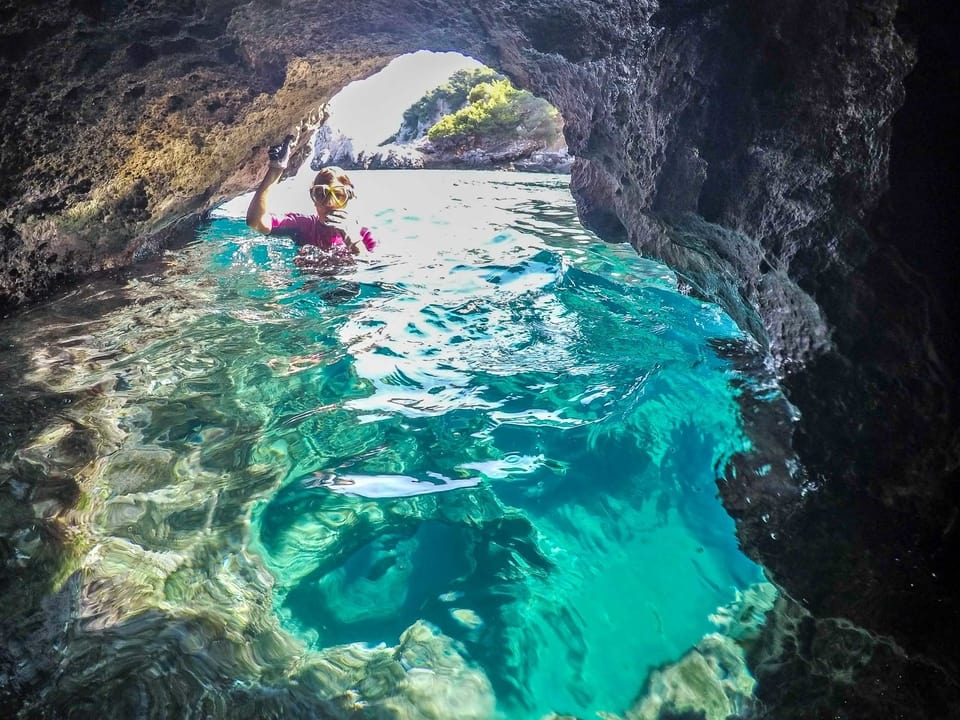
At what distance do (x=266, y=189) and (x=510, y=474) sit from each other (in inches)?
168

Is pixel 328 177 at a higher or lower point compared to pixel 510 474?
higher

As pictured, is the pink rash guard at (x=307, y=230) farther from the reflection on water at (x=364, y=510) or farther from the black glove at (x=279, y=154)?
the reflection on water at (x=364, y=510)

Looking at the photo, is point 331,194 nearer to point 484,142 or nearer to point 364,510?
point 364,510

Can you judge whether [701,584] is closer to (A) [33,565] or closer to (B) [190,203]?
(A) [33,565]

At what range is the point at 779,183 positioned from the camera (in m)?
1.96

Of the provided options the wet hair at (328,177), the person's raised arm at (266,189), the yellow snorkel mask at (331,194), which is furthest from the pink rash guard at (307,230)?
the wet hair at (328,177)

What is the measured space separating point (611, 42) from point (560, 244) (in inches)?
152

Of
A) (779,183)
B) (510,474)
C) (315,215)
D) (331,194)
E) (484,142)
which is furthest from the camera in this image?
(484,142)

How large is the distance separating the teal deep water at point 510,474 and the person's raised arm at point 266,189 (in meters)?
1.08

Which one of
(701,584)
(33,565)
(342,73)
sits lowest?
(701,584)

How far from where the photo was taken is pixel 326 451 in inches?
107

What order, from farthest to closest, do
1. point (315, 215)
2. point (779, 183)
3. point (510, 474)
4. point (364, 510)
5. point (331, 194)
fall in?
point (315, 215) < point (331, 194) < point (510, 474) < point (364, 510) < point (779, 183)

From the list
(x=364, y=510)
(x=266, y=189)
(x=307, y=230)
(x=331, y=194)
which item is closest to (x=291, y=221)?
(x=307, y=230)

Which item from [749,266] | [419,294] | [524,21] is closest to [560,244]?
[419,294]
